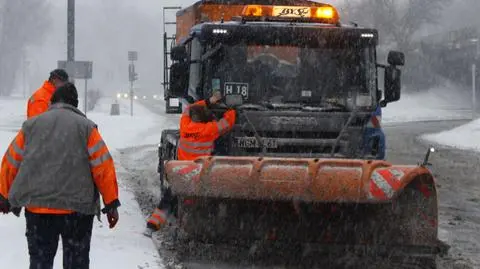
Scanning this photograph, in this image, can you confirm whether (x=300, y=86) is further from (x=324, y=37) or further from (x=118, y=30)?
(x=118, y=30)

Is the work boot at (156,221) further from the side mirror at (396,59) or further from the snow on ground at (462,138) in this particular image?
the snow on ground at (462,138)

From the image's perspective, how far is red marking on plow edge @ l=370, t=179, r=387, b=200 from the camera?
6781 millimetres

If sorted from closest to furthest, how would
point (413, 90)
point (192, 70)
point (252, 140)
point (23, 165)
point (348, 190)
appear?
1. point (23, 165)
2. point (348, 190)
3. point (252, 140)
4. point (192, 70)
5. point (413, 90)

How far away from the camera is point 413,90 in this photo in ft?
223

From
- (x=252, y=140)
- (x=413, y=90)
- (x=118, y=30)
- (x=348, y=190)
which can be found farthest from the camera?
(x=118, y=30)

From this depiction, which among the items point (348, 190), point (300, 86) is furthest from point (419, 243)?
point (300, 86)

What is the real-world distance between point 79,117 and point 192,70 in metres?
4.15

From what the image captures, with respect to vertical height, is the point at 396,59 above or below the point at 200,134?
above

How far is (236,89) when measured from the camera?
8750 mm

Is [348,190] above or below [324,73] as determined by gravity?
below

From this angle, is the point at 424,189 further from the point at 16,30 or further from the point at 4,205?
the point at 16,30

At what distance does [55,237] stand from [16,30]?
76.6m

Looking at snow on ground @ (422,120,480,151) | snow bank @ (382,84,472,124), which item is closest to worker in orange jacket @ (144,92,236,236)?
snow on ground @ (422,120,480,151)

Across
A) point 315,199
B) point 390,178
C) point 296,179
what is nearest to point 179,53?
point 296,179
